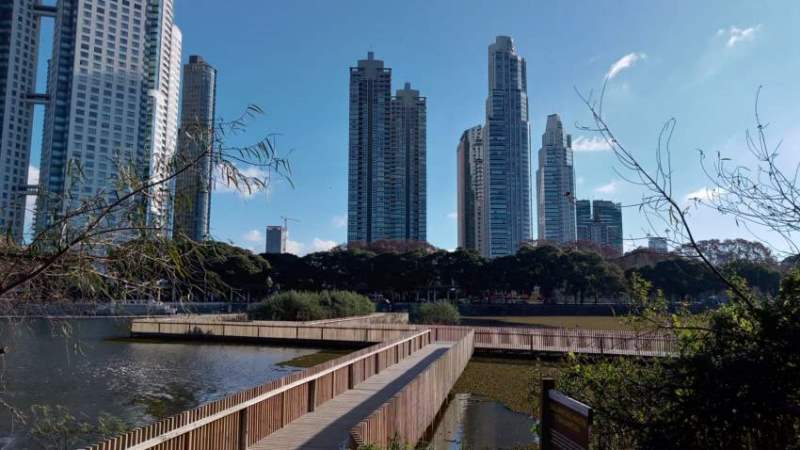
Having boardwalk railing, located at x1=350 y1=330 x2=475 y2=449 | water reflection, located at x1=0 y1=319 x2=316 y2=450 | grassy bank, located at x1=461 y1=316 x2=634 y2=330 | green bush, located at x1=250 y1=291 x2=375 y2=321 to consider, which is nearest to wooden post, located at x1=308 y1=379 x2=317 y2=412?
boardwalk railing, located at x1=350 y1=330 x2=475 y2=449

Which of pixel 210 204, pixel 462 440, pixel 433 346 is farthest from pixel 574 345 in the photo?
pixel 210 204

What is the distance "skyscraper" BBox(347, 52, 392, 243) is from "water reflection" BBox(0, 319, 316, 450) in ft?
320

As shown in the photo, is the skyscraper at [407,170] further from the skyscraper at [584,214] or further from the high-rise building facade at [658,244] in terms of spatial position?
the high-rise building facade at [658,244]

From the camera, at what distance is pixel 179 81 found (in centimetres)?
13300

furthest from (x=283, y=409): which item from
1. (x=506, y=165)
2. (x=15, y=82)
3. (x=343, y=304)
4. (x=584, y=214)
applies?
(x=506, y=165)

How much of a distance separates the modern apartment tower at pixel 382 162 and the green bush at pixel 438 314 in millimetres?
85067

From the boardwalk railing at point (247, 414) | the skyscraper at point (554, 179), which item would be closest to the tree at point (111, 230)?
the boardwalk railing at point (247, 414)

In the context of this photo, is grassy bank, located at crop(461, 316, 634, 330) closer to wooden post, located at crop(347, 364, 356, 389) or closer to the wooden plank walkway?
the wooden plank walkway

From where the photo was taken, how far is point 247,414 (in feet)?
24.1

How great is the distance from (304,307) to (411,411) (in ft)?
106

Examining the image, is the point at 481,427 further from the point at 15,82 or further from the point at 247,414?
the point at 15,82

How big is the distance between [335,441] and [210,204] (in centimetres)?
512

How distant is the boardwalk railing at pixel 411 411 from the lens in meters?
6.30

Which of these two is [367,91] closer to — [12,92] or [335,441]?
[12,92]
